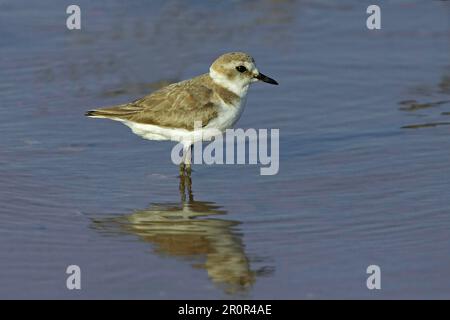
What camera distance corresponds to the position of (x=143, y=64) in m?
13.4

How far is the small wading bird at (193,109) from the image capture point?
10.1 metres

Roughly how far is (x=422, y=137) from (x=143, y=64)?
13.6 feet

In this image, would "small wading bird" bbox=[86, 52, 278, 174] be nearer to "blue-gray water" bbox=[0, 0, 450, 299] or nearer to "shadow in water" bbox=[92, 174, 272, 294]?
"blue-gray water" bbox=[0, 0, 450, 299]

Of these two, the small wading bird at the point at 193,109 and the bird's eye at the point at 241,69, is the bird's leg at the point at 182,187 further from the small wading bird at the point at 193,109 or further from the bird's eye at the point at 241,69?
the bird's eye at the point at 241,69

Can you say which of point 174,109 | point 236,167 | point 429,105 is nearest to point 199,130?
point 174,109

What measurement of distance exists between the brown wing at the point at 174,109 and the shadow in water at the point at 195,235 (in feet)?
2.74

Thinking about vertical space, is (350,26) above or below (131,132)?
above

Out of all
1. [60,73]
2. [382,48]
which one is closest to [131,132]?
[60,73]

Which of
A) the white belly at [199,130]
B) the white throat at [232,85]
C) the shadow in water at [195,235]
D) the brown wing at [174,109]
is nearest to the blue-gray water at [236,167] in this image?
the shadow in water at [195,235]

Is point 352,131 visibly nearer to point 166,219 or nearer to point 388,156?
point 388,156
